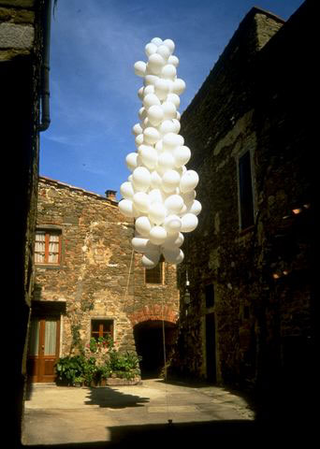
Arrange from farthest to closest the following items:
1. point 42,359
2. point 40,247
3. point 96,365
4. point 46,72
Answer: point 40,247
point 42,359
point 96,365
point 46,72

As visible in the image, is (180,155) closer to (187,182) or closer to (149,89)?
(187,182)

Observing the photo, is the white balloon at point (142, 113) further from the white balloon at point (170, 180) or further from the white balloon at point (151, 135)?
the white balloon at point (170, 180)

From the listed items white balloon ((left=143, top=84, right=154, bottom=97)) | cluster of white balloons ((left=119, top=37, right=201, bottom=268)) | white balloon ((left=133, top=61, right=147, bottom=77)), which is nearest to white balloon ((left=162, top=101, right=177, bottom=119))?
cluster of white balloons ((left=119, top=37, right=201, bottom=268))

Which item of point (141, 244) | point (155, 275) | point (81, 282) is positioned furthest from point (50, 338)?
point (141, 244)

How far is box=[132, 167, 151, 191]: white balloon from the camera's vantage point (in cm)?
418

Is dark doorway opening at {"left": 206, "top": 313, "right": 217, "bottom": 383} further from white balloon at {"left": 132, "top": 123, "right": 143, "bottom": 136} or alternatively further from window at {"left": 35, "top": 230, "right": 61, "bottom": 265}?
window at {"left": 35, "top": 230, "right": 61, "bottom": 265}

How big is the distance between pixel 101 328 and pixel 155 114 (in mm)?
9915

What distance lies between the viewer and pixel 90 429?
4.90 meters

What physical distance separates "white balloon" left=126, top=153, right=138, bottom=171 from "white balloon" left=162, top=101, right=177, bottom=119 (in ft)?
1.80

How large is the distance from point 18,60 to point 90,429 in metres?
4.27

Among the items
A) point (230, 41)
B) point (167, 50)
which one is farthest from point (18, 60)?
point (230, 41)

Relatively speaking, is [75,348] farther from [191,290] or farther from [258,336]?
[258,336]

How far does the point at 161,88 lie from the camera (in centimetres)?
446

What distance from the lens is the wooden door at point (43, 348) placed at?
40.2ft
